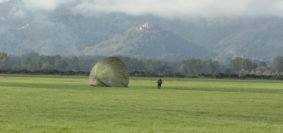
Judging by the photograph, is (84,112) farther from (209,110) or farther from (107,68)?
(107,68)

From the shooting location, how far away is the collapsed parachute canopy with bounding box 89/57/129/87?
56.0 meters

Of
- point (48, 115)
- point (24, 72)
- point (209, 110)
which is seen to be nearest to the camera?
point (48, 115)

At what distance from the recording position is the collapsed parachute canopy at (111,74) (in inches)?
2206

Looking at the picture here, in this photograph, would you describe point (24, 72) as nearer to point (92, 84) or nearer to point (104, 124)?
point (92, 84)

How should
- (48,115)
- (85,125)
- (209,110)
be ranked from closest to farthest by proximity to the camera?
(85,125)
(48,115)
(209,110)

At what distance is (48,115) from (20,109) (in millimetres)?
2916

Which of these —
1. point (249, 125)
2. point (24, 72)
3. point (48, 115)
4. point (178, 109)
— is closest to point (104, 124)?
point (48, 115)

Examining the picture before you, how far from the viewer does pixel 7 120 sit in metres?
20.1

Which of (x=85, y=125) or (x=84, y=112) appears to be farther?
(x=84, y=112)

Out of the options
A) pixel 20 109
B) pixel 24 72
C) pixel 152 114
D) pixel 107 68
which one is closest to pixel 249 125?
pixel 152 114

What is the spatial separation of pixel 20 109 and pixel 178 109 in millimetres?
7764

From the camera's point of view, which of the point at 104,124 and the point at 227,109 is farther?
the point at 227,109

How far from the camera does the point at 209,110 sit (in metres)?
26.5

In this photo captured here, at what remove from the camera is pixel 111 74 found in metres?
56.2
